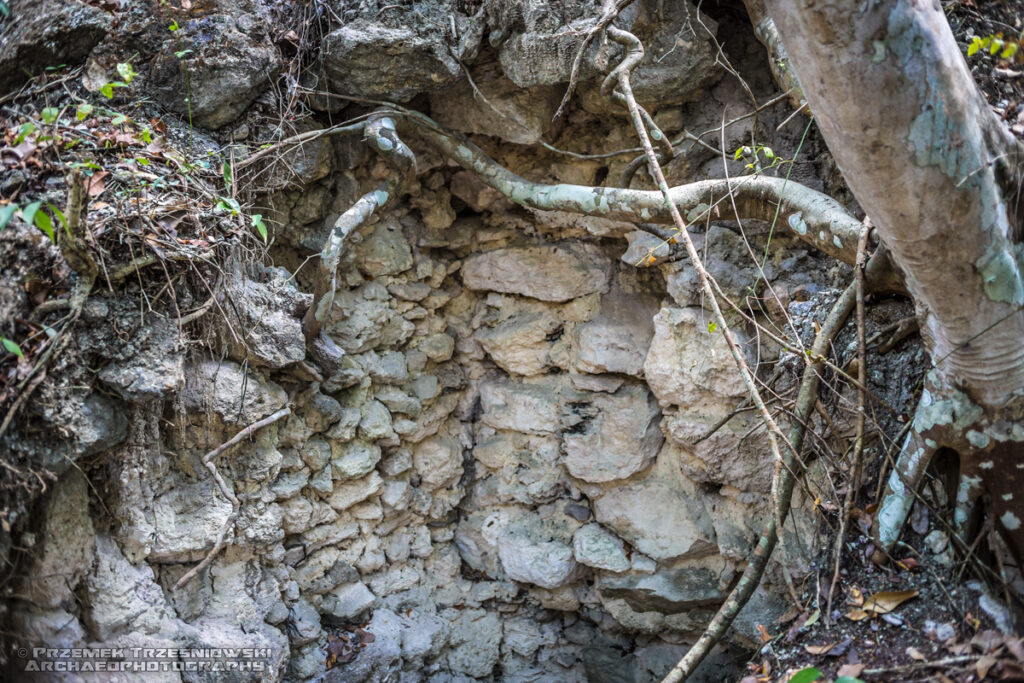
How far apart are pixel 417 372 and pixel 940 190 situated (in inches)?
103

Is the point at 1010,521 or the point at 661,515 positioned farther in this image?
the point at 661,515

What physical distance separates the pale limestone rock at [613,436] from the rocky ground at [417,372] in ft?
0.05

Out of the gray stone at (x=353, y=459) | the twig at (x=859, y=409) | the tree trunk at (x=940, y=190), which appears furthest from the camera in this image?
the gray stone at (x=353, y=459)

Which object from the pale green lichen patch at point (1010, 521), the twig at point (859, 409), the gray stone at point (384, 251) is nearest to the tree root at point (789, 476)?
the twig at point (859, 409)

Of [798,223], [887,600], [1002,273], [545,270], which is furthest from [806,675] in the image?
[545,270]

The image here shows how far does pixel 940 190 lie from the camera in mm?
1381

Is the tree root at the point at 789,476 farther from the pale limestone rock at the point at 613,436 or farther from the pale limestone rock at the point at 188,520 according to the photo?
the pale limestone rock at the point at 188,520

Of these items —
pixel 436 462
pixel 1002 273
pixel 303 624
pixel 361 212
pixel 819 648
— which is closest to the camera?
pixel 1002 273

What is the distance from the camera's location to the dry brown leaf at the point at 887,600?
1877 millimetres

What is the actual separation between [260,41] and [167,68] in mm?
392

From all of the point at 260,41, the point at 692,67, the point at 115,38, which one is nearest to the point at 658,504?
the point at 692,67

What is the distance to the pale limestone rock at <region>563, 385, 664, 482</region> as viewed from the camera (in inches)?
131

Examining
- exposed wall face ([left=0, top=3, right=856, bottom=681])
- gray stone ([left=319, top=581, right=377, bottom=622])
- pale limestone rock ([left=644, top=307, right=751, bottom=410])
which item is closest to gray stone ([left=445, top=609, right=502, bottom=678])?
exposed wall face ([left=0, top=3, right=856, bottom=681])

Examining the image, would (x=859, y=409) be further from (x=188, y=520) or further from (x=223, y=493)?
(x=188, y=520)
